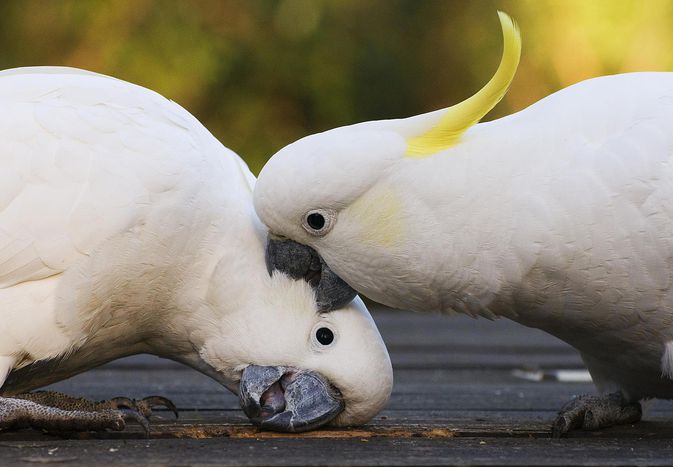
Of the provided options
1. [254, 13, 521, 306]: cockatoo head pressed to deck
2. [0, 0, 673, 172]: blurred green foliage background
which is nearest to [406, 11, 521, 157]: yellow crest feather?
[254, 13, 521, 306]: cockatoo head pressed to deck

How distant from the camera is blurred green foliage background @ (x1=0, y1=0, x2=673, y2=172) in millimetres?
7871

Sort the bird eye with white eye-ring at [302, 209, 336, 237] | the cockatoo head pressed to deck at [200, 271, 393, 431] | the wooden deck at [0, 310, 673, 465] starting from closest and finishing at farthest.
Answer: the wooden deck at [0, 310, 673, 465] < the bird eye with white eye-ring at [302, 209, 336, 237] < the cockatoo head pressed to deck at [200, 271, 393, 431]

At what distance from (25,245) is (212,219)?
53 centimetres

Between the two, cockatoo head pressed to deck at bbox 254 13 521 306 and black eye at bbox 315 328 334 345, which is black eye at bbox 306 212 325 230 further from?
black eye at bbox 315 328 334 345

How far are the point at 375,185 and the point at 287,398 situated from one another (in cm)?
63

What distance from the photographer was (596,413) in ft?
10.0

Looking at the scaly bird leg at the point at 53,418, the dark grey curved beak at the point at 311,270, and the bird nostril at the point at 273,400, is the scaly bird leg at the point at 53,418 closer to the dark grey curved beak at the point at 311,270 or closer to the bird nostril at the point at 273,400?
the bird nostril at the point at 273,400

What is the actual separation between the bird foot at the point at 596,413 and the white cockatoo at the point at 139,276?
19.5 inches

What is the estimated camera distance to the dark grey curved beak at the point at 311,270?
2.89m

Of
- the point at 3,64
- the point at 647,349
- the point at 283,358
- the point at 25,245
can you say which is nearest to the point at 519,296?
the point at 647,349

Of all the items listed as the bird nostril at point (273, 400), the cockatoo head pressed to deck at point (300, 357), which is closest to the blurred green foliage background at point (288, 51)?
the cockatoo head pressed to deck at point (300, 357)

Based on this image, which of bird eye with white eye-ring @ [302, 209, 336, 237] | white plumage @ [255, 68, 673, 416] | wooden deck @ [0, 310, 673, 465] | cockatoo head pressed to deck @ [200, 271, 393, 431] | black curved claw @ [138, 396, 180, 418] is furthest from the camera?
black curved claw @ [138, 396, 180, 418]

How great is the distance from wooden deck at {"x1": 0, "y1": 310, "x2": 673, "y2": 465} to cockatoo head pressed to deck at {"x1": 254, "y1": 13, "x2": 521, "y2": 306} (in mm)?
426

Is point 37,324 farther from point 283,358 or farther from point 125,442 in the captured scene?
point 283,358
